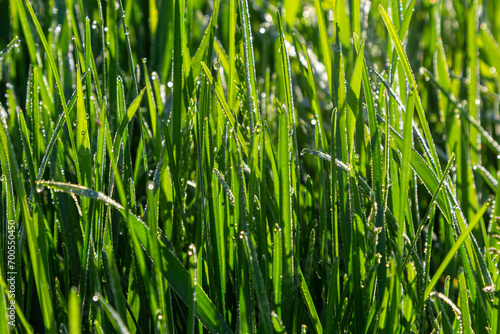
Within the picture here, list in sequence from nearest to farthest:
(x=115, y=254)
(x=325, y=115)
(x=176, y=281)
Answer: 1. (x=176, y=281)
2. (x=115, y=254)
3. (x=325, y=115)

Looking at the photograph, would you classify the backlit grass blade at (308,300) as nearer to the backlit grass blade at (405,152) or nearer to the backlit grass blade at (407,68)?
the backlit grass blade at (405,152)

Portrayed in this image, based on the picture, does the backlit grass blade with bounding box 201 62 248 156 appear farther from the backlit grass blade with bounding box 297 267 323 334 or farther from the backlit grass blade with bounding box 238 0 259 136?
the backlit grass blade with bounding box 297 267 323 334

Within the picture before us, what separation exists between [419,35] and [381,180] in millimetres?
946

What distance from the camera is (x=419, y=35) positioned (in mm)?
1436

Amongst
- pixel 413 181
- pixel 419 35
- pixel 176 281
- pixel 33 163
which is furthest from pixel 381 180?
pixel 419 35

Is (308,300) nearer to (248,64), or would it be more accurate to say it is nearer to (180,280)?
(180,280)

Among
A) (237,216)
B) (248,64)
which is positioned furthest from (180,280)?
(248,64)

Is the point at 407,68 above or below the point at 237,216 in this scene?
above

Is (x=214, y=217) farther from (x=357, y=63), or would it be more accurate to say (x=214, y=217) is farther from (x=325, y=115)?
(x=325, y=115)

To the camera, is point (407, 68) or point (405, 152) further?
point (407, 68)

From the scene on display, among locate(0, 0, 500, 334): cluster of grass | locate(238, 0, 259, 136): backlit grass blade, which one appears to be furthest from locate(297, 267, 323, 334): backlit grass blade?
locate(238, 0, 259, 136): backlit grass blade

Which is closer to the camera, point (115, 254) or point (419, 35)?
point (115, 254)

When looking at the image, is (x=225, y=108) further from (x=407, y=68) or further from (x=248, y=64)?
(x=407, y=68)

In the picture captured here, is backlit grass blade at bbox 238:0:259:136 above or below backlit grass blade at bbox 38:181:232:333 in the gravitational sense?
above
